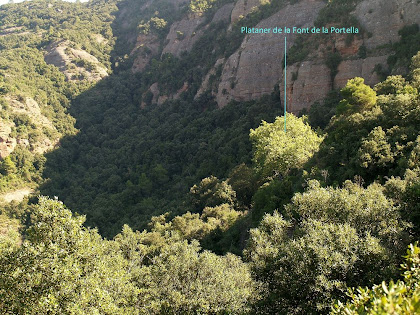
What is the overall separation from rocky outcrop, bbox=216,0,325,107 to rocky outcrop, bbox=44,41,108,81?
151 ft

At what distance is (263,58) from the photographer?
54.1 m

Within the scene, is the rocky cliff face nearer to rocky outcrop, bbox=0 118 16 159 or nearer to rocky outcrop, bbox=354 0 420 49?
rocky outcrop, bbox=354 0 420 49

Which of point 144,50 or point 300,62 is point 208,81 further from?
point 144,50

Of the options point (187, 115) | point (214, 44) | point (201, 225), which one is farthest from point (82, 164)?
point (201, 225)

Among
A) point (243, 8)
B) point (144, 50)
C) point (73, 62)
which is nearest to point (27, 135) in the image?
point (73, 62)

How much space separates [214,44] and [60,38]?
4918 cm

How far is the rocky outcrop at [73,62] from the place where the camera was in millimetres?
87125

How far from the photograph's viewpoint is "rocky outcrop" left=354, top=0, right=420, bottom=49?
36.9 meters

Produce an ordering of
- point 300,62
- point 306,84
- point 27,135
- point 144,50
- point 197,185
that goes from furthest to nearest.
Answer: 1. point 144,50
2. point 27,135
3. point 197,185
4. point 300,62
5. point 306,84

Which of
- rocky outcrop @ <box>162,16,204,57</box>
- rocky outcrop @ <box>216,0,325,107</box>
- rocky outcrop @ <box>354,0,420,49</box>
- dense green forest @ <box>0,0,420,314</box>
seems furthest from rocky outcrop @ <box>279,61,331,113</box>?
rocky outcrop @ <box>162,16,204,57</box>

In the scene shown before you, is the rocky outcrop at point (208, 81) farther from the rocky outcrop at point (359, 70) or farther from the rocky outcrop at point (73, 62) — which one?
the rocky outcrop at point (73, 62)

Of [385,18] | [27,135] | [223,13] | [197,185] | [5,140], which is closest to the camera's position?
[385,18]

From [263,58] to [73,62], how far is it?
2247 inches

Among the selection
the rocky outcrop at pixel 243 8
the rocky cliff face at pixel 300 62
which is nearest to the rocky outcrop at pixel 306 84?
the rocky cliff face at pixel 300 62
